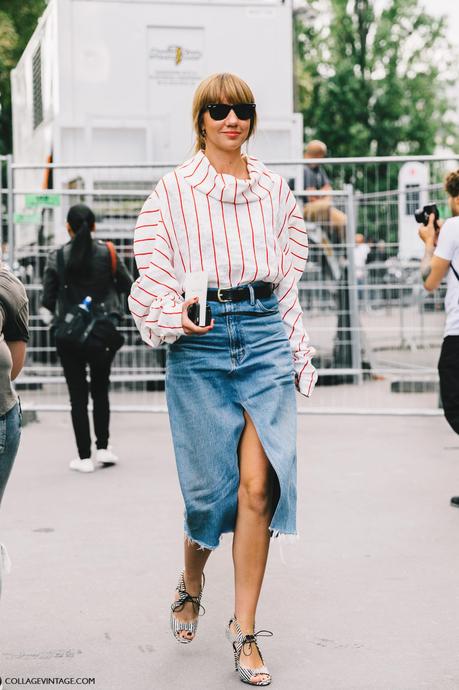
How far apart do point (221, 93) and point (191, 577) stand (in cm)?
174

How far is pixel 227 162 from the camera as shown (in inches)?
162

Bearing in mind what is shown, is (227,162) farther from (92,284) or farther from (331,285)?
(331,285)

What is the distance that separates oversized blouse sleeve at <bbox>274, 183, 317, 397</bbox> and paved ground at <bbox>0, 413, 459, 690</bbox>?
38.5 inches

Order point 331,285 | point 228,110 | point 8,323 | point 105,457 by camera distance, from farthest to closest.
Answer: point 331,285
point 105,457
point 228,110
point 8,323

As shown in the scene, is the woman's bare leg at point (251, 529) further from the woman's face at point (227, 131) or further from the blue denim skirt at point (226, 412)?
the woman's face at point (227, 131)

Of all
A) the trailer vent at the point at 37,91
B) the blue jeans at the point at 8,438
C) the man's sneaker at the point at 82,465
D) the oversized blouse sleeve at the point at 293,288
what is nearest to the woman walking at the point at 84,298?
the man's sneaker at the point at 82,465

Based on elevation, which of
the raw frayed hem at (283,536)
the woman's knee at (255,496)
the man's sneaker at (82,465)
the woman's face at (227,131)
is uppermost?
the woman's face at (227,131)

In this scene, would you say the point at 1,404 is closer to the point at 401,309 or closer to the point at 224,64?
the point at 401,309

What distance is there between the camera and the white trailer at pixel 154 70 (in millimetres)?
12375

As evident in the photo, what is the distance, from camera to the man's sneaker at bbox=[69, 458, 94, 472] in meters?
7.73

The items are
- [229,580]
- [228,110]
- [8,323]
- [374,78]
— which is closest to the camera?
[8,323]

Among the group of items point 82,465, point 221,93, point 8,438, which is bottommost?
point 82,465

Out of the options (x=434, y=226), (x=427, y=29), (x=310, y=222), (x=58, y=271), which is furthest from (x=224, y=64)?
(x=427, y=29)

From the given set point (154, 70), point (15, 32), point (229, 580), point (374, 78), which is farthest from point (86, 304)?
point (374, 78)
